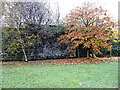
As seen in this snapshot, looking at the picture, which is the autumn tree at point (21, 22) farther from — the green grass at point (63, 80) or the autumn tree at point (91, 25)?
the green grass at point (63, 80)

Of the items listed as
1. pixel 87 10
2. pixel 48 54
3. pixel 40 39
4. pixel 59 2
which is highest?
pixel 59 2

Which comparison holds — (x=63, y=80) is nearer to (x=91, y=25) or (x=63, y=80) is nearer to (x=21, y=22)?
(x=91, y=25)

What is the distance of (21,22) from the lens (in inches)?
354

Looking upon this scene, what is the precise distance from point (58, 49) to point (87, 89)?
7341mm

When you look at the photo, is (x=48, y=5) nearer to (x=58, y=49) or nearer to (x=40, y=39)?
(x=40, y=39)

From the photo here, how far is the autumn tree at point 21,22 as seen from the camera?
8.27 m

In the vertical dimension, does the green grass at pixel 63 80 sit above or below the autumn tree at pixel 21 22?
below

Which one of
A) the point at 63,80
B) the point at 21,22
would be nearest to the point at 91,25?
the point at 21,22

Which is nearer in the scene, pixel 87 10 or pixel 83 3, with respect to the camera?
pixel 87 10

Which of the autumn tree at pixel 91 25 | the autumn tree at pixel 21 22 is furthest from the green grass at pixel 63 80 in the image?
the autumn tree at pixel 21 22

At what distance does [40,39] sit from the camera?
9.83 m

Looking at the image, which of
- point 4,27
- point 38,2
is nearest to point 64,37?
point 38,2

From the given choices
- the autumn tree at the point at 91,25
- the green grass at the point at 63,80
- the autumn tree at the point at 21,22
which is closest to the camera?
the green grass at the point at 63,80

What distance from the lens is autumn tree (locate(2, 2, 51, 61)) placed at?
27.1 ft
